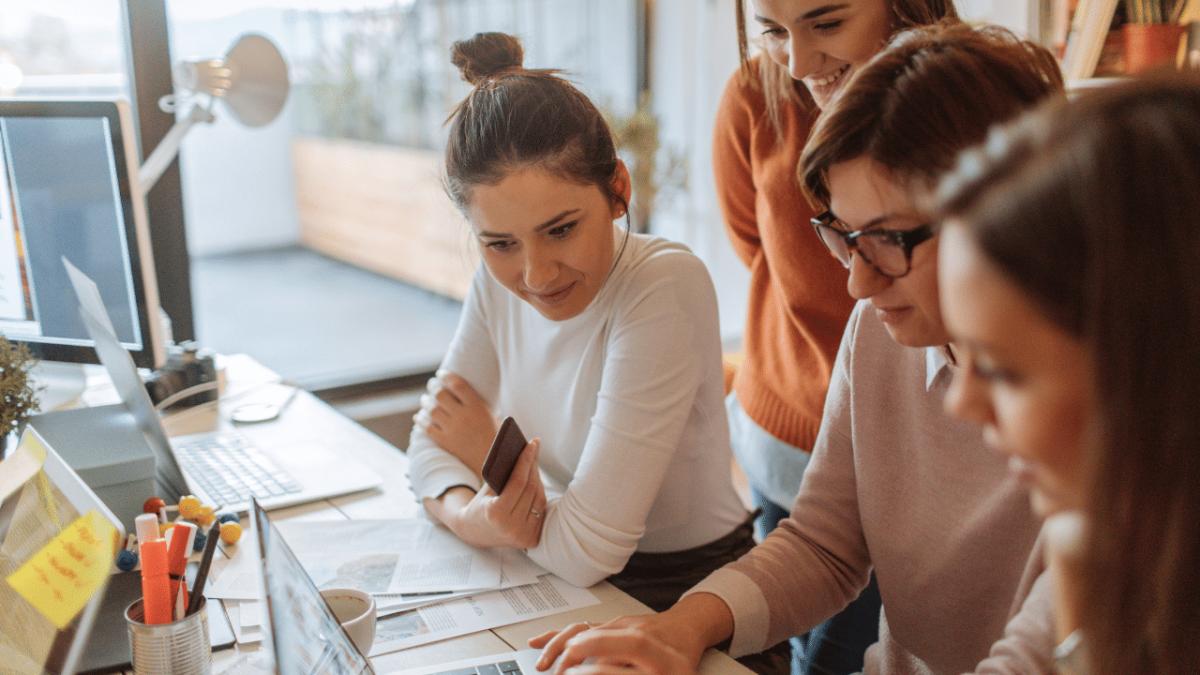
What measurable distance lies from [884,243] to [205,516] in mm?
942

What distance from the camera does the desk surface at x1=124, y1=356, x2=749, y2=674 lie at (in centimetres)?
106

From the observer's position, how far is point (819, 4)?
4.45 ft

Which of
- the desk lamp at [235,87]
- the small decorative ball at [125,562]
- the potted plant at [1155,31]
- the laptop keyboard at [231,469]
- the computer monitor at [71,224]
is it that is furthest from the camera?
the desk lamp at [235,87]

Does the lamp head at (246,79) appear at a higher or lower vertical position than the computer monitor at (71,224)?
higher

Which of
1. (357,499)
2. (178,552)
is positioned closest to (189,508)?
(357,499)

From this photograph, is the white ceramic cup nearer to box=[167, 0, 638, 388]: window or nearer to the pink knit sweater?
the pink knit sweater

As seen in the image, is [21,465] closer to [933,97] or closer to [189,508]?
[189,508]

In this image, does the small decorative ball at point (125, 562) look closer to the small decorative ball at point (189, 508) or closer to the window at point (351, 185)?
the small decorative ball at point (189, 508)

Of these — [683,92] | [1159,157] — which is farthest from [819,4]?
[683,92]

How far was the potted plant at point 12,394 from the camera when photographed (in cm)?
140

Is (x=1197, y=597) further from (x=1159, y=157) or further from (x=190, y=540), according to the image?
(x=190, y=540)

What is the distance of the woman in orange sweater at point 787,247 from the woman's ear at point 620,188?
0.28 metres

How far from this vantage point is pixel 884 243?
92cm

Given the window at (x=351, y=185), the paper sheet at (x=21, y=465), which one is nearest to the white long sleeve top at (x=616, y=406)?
the paper sheet at (x=21, y=465)
